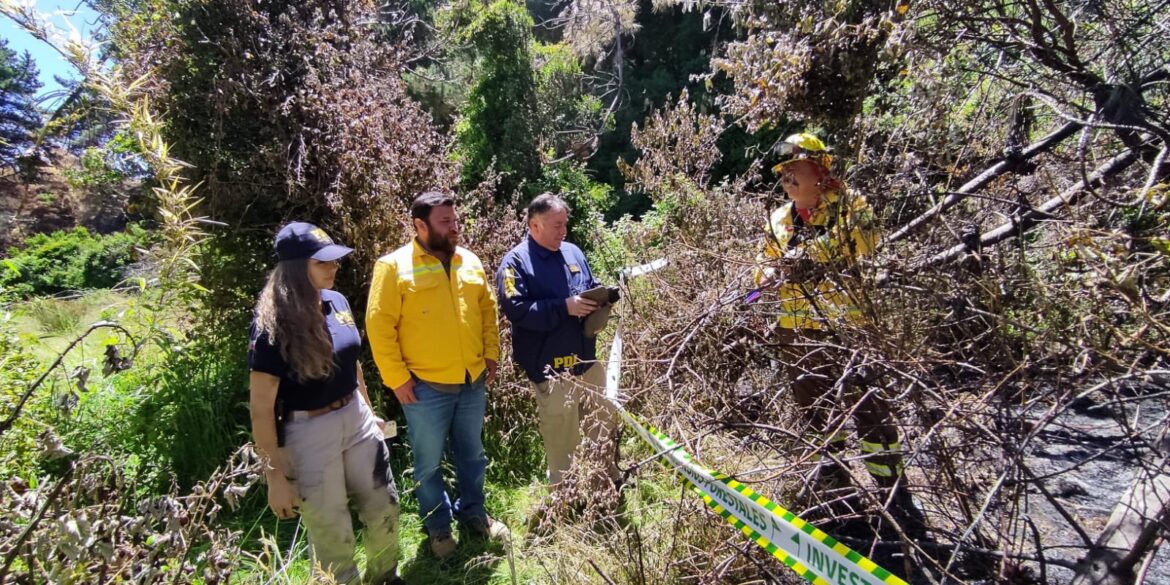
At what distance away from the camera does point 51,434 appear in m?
1.35

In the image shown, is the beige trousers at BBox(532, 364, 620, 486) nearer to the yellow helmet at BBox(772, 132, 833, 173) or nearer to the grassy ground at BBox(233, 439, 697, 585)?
the grassy ground at BBox(233, 439, 697, 585)

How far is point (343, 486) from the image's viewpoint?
2.70 meters

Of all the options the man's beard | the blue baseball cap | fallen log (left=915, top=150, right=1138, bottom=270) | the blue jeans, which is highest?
the blue baseball cap

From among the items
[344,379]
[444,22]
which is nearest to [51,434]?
[344,379]

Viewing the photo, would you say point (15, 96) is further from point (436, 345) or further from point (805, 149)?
point (805, 149)

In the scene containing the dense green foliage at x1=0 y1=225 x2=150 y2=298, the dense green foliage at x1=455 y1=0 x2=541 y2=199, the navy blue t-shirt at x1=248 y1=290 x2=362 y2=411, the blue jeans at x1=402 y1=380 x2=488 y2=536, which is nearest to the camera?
the navy blue t-shirt at x1=248 y1=290 x2=362 y2=411

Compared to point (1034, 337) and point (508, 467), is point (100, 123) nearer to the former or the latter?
point (508, 467)

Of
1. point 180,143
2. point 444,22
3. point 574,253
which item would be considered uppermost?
point 444,22

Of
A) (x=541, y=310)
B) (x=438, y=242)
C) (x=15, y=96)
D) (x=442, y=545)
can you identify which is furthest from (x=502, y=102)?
(x=15, y=96)

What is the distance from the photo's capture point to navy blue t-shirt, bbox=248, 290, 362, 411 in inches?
96.3

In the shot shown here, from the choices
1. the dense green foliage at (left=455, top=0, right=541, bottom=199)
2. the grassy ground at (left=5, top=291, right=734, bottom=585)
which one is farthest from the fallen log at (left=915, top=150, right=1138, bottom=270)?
the dense green foliage at (left=455, top=0, right=541, bottom=199)

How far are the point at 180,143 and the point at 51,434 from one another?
3.65 metres

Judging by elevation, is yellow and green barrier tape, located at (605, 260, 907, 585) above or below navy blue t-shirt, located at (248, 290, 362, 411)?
below

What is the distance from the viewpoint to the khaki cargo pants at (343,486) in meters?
2.59
